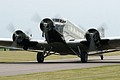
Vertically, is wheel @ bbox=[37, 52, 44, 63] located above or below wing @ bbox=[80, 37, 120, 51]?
below

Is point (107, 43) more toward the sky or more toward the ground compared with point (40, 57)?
more toward the sky

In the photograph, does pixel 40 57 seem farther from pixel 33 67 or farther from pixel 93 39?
pixel 33 67

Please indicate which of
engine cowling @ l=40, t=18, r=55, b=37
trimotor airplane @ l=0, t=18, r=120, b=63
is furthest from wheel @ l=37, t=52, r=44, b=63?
engine cowling @ l=40, t=18, r=55, b=37

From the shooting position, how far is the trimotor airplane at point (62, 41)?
34.7 m

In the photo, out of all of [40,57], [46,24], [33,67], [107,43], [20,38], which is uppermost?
[46,24]

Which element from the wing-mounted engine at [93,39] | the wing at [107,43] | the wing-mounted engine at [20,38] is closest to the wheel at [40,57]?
the wing-mounted engine at [20,38]

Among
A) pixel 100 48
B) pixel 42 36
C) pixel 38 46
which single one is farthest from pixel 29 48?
pixel 100 48

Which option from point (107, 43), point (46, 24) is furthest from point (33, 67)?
point (107, 43)

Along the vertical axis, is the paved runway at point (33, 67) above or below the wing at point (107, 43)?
below

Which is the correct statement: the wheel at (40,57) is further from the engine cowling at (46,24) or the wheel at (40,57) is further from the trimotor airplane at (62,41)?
the engine cowling at (46,24)

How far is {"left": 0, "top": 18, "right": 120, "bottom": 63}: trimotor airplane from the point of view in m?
34.7

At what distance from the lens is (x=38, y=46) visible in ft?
124

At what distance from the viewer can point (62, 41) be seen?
118ft

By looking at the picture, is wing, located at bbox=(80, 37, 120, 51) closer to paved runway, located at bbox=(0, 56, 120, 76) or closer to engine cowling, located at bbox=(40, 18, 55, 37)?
paved runway, located at bbox=(0, 56, 120, 76)
